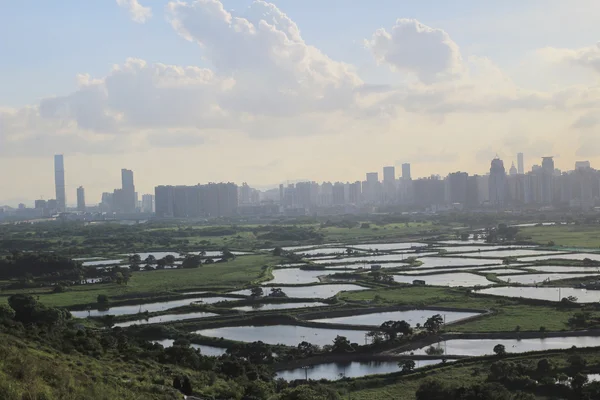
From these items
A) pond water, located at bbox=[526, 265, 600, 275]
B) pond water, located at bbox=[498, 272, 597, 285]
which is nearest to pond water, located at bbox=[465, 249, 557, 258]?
pond water, located at bbox=[526, 265, 600, 275]

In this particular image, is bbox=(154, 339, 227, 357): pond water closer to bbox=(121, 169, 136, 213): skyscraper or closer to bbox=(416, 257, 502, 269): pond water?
bbox=(416, 257, 502, 269): pond water

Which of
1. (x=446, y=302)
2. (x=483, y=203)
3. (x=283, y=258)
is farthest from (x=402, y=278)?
(x=483, y=203)

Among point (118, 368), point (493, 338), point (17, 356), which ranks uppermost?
point (17, 356)

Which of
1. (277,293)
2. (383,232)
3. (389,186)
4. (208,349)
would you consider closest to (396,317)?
(277,293)

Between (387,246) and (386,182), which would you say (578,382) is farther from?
(386,182)

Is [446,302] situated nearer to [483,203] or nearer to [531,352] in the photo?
[531,352]

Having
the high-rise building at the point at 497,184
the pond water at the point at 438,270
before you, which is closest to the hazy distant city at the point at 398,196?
the high-rise building at the point at 497,184

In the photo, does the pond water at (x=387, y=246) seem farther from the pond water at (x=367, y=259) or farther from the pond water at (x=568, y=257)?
the pond water at (x=568, y=257)

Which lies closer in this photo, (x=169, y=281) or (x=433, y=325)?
(x=433, y=325)
